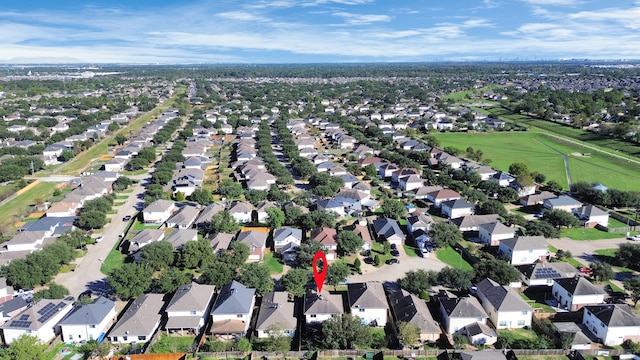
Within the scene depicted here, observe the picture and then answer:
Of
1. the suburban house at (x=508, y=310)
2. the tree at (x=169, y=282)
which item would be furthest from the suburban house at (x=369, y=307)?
the tree at (x=169, y=282)

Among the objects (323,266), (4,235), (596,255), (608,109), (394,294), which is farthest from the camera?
(608,109)

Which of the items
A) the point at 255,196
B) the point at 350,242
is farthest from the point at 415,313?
the point at 255,196

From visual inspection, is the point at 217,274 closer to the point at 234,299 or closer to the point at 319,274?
the point at 234,299

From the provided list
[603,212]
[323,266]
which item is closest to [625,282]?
[603,212]

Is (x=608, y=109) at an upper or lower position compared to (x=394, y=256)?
upper

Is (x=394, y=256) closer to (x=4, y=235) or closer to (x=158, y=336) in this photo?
(x=158, y=336)

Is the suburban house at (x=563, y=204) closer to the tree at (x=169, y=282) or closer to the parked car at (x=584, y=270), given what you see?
the parked car at (x=584, y=270)

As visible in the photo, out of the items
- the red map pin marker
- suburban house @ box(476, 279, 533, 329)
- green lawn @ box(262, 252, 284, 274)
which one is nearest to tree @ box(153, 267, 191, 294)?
green lawn @ box(262, 252, 284, 274)
